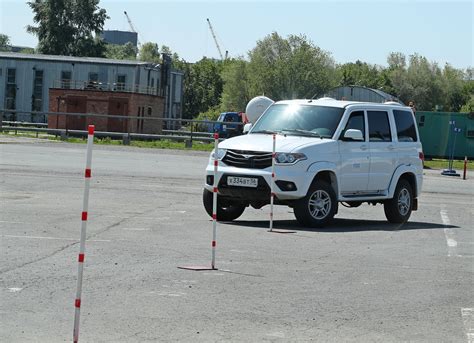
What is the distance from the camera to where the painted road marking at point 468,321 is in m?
8.57

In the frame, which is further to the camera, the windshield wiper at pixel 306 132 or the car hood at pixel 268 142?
the windshield wiper at pixel 306 132

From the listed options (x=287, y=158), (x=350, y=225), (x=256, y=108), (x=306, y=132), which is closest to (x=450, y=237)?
(x=350, y=225)

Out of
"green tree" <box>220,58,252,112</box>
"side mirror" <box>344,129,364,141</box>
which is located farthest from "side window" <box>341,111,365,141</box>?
"green tree" <box>220,58,252,112</box>

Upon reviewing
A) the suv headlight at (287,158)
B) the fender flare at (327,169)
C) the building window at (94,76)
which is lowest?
the fender flare at (327,169)

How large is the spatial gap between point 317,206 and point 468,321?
781 cm

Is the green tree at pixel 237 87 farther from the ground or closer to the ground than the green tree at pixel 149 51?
closer to the ground

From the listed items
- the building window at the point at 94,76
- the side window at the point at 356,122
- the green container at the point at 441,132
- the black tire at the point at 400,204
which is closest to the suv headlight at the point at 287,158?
the side window at the point at 356,122

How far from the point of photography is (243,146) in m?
17.1

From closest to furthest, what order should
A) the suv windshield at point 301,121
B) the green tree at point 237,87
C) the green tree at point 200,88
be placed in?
1. the suv windshield at point 301,121
2. the green tree at point 237,87
3. the green tree at point 200,88

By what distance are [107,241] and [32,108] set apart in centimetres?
8529

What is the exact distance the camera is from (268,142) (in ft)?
56.3

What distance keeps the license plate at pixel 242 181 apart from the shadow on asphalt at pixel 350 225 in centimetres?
70

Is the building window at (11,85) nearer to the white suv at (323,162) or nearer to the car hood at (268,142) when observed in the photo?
the white suv at (323,162)

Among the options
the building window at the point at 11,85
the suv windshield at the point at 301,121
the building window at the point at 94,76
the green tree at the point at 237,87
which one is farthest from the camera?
the green tree at the point at 237,87
